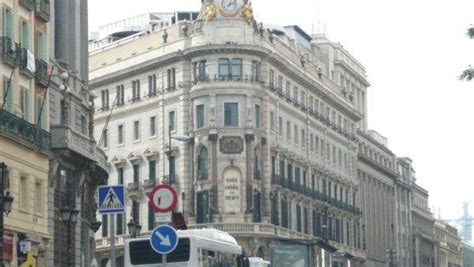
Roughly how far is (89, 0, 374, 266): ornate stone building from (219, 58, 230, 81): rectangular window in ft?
0.23

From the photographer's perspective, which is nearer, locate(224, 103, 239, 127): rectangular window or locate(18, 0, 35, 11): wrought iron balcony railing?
locate(18, 0, 35, 11): wrought iron balcony railing

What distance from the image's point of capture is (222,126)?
102 m

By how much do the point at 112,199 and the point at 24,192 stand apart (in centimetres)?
2199

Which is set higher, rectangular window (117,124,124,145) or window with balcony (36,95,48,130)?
rectangular window (117,124,124,145)

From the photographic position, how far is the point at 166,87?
106875 mm

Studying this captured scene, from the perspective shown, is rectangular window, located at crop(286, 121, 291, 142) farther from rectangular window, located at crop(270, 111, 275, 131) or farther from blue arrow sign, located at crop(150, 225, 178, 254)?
blue arrow sign, located at crop(150, 225, 178, 254)

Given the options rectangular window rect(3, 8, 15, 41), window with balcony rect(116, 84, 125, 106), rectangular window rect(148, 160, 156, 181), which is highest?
window with balcony rect(116, 84, 125, 106)

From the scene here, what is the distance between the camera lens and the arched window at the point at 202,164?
102 m

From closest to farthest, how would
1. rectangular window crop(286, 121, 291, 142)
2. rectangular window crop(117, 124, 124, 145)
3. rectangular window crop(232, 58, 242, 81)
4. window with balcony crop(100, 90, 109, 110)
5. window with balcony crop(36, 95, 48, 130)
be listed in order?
window with balcony crop(36, 95, 48, 130) < rectangular window crop(232, 58, 242, 81) < rectangular window crop(286, 121, 291, 142) < rectangular window crop(117, 124, 124, 145) < window with balcony crop(100, 90, 109, 110)

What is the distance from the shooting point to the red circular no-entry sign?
3206 cm

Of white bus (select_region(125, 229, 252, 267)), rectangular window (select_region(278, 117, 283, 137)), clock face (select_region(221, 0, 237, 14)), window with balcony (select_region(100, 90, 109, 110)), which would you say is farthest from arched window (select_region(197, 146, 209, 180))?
white bus (select_region(125, 229, 252, 267))

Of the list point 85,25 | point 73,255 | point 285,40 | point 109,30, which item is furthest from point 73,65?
point 109,30

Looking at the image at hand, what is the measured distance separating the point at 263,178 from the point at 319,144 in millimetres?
17140

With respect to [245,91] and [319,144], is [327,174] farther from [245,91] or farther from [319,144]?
[245,91]
